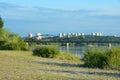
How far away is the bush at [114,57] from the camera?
25984mm

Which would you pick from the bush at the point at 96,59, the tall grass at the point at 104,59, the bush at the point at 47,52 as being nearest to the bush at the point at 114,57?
the tall grass at the point at 104,59

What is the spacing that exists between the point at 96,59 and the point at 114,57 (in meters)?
1.28

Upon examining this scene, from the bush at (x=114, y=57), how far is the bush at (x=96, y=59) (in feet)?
0.90

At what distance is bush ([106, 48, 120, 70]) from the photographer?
85.3ft

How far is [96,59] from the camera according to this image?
87.9ft

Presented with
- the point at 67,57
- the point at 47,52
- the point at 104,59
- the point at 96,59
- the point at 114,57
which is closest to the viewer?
the point at 114,57

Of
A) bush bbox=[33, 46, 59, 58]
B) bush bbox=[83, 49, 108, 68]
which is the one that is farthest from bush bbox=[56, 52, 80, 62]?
bush bbox=[83, 49, 108, 68]

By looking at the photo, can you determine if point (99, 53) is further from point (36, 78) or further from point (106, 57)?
point (36, 78)

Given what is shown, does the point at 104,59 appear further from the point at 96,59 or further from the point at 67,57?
the point at 67,57

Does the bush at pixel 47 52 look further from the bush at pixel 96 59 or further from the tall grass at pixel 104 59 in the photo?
the tall grass at pixel 104 59

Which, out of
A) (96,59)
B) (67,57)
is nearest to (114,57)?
(96,59)

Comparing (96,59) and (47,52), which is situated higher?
(96,59)

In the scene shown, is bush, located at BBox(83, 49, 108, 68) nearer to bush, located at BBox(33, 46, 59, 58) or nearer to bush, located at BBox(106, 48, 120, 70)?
bush, located at BBox(106, 48, 120, 70)

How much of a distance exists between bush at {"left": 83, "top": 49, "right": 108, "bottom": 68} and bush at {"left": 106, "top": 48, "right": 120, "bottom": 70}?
0.90 ft
